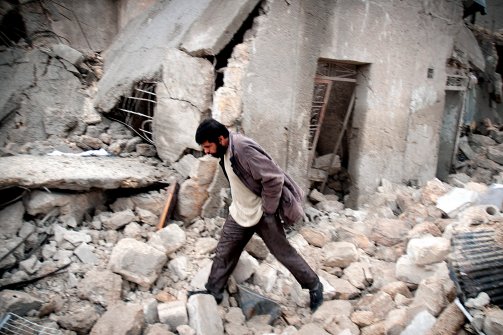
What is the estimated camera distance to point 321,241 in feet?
14.0

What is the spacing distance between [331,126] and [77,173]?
410cm

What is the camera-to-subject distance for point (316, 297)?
3.27 meters

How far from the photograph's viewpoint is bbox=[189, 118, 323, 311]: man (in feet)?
9.36

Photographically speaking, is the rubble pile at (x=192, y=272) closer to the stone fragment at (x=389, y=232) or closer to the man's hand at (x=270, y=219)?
the stone fragment at (x=389, y=232)

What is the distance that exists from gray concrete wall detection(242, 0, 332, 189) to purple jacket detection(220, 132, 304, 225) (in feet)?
3.97

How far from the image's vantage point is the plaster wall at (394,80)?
16.0 feet

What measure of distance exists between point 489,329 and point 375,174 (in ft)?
11.3

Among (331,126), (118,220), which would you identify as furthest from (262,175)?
(331,126)

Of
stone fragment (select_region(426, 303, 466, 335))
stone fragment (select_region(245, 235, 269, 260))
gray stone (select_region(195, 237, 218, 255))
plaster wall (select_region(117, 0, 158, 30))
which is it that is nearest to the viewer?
stone fragment (select_region(426, 303, 466, 335))

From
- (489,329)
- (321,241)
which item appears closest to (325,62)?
(321,241)

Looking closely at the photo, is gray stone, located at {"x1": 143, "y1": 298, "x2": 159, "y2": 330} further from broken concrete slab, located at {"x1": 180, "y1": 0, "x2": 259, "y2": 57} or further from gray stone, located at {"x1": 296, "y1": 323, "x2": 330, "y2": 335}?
broken concrete slab, located at {"x1": 180, "y1": 0, "x2": 259, "y2": 57}

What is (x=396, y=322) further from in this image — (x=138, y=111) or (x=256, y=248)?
(x=138, y=111)

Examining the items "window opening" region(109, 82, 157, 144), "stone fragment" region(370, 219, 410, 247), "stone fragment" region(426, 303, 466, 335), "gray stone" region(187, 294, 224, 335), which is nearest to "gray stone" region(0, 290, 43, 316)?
"gray stone" region(187, 294, 224, 335)

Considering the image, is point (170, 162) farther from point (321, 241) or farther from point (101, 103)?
point (321, 241)
